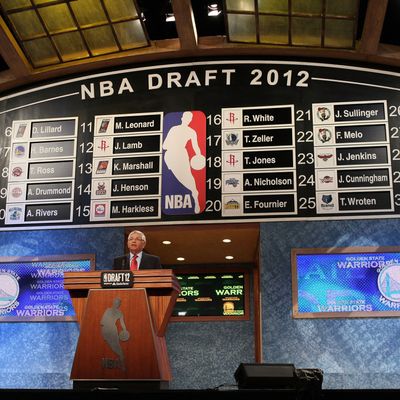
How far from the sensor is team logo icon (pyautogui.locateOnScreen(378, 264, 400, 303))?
7594 millimetres

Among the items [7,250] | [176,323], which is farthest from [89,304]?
[176,323]

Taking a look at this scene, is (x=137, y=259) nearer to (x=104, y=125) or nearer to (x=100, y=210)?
(x=100, y=210)

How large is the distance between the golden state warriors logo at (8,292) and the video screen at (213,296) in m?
2.69

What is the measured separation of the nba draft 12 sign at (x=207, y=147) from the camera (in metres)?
8.09

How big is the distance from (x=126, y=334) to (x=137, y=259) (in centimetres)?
103

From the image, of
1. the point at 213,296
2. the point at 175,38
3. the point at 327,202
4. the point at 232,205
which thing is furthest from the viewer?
the point at 213,296

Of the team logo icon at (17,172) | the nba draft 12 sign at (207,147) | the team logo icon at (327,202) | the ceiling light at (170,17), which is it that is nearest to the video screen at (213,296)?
the nba draft 12 sign at (207,147)

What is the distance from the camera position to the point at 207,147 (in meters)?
8.38

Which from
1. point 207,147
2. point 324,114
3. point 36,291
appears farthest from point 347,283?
point 36,291

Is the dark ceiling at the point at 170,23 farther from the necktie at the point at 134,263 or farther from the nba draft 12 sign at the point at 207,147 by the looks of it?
the necktie at the point at 134,263

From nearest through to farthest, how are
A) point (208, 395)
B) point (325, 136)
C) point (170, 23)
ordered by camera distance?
1. point (208, 395)
2. point (325, 136)
3. point (170, 23)

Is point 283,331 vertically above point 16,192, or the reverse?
point 16,192

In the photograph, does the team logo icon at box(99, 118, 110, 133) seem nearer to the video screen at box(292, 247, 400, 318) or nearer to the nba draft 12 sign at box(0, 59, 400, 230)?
the nba draft 12 sign at box(0, 59, 400, 230)

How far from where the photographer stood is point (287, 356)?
24.8ft
